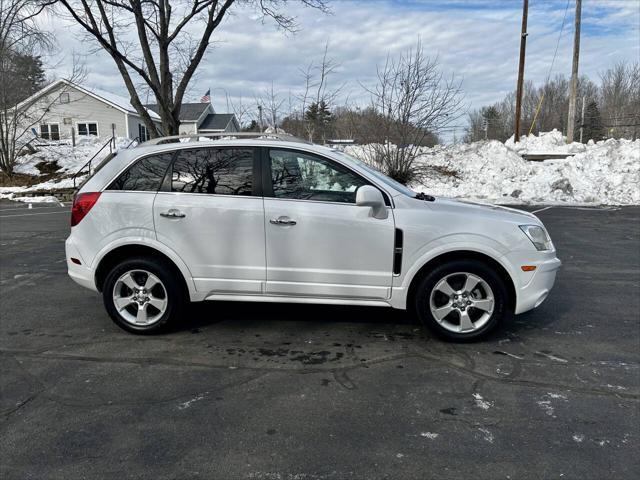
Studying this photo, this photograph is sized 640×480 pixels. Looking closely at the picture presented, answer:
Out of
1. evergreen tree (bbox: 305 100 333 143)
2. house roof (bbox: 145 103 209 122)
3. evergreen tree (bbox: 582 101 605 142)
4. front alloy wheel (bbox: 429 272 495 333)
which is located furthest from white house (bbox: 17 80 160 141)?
evergreen tree (bbox: 582 101 605 142)

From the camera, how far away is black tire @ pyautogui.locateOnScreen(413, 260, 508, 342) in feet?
13.9

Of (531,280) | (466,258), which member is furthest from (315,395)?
(531,280)

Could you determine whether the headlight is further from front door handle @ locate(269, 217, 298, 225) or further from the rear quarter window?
the rear quarter window

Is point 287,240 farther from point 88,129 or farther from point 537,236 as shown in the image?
point 88,129

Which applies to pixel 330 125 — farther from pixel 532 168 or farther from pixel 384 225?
pixel 384 225

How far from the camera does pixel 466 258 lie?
4.29m

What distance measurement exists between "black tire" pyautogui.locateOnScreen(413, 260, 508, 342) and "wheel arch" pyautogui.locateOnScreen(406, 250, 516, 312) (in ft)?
0.14

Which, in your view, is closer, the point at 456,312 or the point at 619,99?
the point at 456,312

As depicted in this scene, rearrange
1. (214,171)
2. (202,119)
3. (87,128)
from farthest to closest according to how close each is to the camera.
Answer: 1. (202,119)
2. (87,128)
3. (214,171)

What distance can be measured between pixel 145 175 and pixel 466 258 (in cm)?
305

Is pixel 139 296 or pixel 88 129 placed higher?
pixel 88 129

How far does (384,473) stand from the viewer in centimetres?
258

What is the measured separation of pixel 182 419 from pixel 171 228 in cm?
187

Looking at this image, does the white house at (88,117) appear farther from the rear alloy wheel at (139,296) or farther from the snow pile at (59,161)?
the rear alloy wheel at (139,296)
